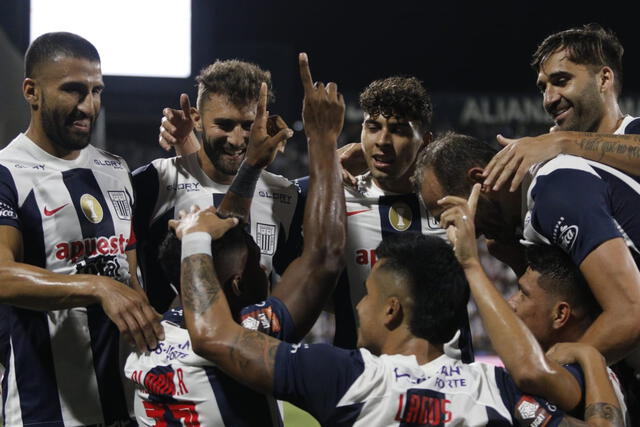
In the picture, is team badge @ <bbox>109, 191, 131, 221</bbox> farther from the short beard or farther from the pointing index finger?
the pointing index finger

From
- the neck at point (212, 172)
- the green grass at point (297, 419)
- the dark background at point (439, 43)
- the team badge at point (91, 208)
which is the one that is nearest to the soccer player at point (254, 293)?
the team badge at point (91, 208)

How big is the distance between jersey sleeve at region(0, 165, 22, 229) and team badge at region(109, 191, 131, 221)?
394mm

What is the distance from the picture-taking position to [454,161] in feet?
10.7

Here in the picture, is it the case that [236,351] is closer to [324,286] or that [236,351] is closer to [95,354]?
[324,286]

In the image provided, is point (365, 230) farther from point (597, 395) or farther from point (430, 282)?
point (597, 395)

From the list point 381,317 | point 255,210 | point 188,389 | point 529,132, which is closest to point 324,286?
point 381,317

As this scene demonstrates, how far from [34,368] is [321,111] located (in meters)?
1.43

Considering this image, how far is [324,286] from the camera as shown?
2.71 metres

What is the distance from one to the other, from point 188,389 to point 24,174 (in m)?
1.16

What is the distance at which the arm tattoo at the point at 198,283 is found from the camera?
2.42 metres

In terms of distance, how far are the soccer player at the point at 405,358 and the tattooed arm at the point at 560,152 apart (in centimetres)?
41

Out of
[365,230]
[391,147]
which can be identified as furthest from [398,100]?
[365,230]

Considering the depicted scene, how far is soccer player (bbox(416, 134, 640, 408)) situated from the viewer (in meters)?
2.57

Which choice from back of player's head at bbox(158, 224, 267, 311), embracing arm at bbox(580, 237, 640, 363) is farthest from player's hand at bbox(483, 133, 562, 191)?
back of player's head at bbox(158, 224, 267, 311)
